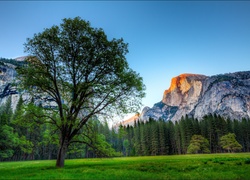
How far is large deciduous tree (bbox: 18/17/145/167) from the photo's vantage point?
71.1 ft

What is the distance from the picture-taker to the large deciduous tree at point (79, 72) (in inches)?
853

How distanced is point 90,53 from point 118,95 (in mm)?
6149

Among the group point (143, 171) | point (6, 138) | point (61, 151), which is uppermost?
point (6, 138)

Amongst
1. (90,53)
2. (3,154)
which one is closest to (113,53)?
(90,53)

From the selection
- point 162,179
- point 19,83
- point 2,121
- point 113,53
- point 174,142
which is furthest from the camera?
point 174,142

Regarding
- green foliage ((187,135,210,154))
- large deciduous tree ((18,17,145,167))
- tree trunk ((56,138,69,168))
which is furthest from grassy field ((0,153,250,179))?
green foliage ((187,135,210,154))

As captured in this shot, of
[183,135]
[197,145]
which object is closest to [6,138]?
[197,145]

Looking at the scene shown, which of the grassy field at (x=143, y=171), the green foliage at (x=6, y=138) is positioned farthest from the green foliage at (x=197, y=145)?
the green foliage at (x=6, y=138)

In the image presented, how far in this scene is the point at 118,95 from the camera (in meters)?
22.5

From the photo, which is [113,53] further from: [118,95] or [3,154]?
[3,154]

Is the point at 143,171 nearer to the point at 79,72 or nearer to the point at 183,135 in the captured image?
the point at 79,72

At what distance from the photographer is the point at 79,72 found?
22.7 m

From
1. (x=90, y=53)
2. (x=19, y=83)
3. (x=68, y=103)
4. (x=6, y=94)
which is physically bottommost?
(x=68, y=103)

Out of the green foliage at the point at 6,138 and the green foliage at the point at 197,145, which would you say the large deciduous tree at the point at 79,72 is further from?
the green foliage at the point at 197,145
